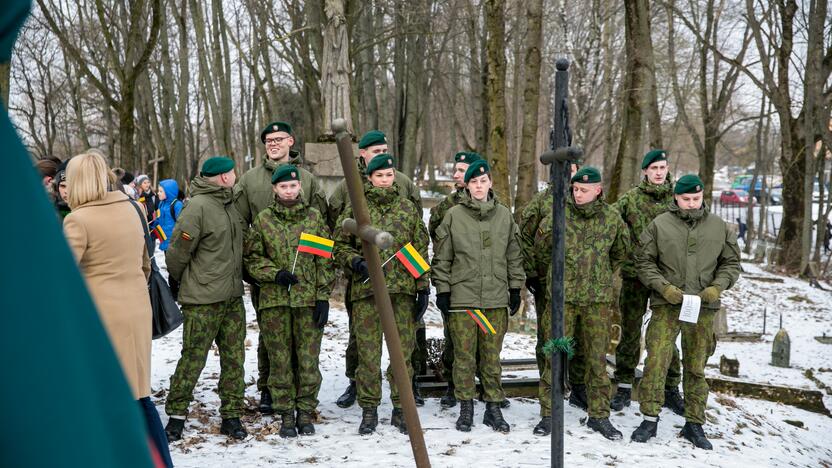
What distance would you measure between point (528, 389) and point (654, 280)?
1.83 m

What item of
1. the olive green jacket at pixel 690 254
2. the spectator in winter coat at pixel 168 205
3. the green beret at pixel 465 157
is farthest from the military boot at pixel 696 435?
the spectator in winter coat at pixel 168 205

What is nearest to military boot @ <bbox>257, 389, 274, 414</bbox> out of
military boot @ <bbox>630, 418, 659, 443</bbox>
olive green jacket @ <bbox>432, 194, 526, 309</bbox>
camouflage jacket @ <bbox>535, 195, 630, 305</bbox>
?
olive green jacket @ <bbox>432, 194, 526, 309</bbox>

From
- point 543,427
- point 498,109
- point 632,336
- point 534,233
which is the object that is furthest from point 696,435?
point 498,109

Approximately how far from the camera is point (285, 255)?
5.61 metres

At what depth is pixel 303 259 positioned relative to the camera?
18.5 ft

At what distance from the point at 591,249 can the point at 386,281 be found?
171cm

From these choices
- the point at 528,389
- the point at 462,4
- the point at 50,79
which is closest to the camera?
the point at 528,389

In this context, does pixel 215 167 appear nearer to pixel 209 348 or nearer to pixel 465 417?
pixel 209 348

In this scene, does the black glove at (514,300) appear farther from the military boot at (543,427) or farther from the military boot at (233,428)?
the military boot at (233,428)

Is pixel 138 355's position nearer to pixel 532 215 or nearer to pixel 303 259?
pixel 303 259

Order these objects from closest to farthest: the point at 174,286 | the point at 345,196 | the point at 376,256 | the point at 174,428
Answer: the point at 376,256, the point at 174,428, the point at 174,286, the point at 345,196

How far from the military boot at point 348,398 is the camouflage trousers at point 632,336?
253cm

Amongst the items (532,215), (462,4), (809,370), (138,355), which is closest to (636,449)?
(532,215)

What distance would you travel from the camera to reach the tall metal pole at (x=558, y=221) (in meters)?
3.12
